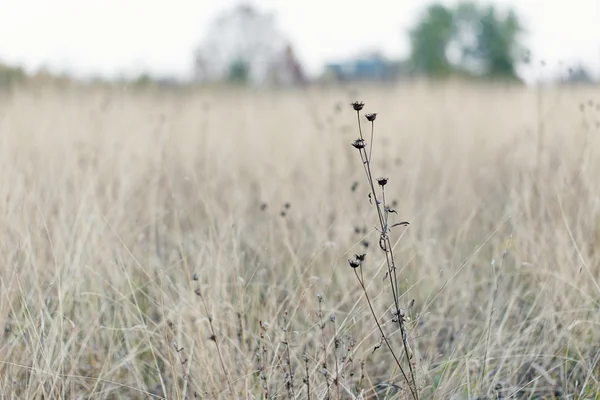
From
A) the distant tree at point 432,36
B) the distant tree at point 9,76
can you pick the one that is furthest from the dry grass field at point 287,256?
the distant tree at point 432,36

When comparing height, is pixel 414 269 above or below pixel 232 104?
below

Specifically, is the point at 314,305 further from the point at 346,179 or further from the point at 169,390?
the point at 346,179

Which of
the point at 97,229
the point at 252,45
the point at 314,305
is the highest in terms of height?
the point at 252,45

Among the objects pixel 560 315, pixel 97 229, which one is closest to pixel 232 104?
pixel 97 229

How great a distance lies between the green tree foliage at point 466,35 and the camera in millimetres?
35188

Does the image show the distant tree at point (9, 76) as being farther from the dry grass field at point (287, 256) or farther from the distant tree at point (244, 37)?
the distant tree at point (244, 37)

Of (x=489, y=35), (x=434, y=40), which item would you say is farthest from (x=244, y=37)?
(x=489, y=35)

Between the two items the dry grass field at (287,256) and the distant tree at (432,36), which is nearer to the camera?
the dry grass field at (287,256)

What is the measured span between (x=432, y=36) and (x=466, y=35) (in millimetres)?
2394

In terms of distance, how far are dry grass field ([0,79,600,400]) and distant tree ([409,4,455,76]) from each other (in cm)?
3238

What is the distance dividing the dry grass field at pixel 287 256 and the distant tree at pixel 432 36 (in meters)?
32.4

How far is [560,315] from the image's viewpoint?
1812 mm

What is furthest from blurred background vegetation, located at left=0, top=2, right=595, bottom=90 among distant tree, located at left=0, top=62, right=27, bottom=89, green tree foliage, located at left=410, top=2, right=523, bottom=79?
distant tree, located at left=0, top=62, right=27, bottom=89

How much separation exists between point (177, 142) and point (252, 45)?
90.8ft
